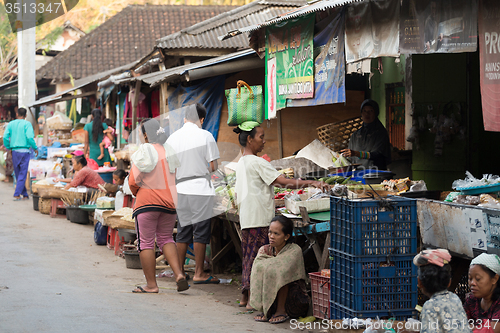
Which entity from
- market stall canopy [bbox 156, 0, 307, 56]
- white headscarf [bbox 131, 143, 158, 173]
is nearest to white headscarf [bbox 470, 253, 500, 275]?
white headscarf [bbox 131, 143, 158, 173]

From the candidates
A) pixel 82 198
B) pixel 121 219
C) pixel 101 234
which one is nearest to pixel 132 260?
pixel 121 219

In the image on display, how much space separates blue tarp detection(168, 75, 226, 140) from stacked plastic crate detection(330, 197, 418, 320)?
21.6 feet

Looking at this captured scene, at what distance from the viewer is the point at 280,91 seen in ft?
26.2

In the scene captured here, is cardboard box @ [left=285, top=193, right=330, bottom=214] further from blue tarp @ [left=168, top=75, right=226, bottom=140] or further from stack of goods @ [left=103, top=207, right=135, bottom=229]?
blue tarp @ [left=168, top=75, right=226, bottom=140]

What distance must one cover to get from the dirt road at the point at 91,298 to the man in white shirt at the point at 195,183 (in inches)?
21.4

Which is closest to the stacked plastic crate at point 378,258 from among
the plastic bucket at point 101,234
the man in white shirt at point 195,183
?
the man in white shirt at point 195,183

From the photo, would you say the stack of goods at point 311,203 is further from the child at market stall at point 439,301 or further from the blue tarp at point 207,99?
the blue tarp at point 207,99

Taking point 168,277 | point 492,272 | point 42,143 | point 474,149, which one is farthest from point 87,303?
point 42,143

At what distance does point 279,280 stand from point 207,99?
616 centimetres

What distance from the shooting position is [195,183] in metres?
6.78

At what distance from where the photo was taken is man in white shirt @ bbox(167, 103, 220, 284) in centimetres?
674

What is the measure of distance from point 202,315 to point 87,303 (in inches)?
43.9

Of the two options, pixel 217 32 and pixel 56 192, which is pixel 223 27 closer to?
pixel 217 32

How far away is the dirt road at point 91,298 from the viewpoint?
15.9 ft
